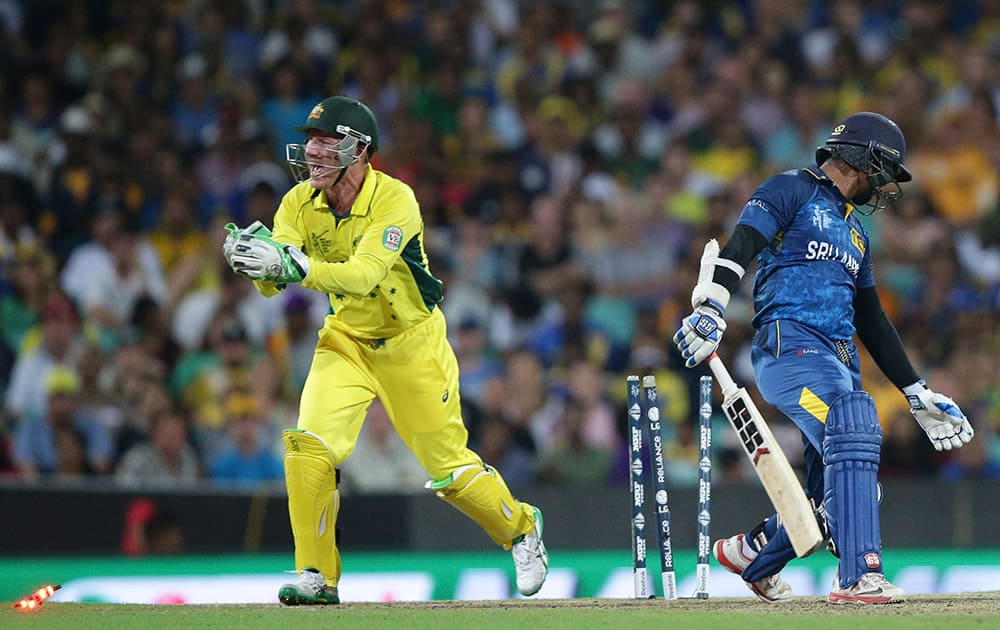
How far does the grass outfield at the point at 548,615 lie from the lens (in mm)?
5832

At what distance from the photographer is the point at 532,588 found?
7.70 meters

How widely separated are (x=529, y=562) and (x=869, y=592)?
189cm

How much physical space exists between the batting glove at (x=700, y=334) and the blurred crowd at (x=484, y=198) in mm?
4559

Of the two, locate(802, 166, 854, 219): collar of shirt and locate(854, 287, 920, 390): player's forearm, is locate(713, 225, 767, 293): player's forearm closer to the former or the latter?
locate(802, 166, 854, 219): collar of shirt

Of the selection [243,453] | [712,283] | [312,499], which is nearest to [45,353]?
[243,453]

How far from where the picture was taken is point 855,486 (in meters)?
6.37

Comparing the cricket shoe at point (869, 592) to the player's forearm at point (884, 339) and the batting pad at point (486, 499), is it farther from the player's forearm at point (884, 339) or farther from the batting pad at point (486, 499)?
the batting pad at point (486, 499)

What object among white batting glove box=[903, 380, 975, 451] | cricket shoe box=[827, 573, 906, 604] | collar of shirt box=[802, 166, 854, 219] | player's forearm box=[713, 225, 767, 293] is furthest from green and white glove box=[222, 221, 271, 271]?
white batting glove box=[903, 380, 975, 451]

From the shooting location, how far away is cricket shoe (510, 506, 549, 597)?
768cm

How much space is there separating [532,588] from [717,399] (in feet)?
13.7

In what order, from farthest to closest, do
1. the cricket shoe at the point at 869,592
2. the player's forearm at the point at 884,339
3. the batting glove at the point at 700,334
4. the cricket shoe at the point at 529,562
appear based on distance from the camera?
the cricket shoe at the point at 529,562
the player's forearm at the point at 884,339
the batting glove at the point at 700,334
the cricket shoe at the point at 869,592

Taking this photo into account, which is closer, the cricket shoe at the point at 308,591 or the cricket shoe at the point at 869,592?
the cricket shoe at the point at 869,592

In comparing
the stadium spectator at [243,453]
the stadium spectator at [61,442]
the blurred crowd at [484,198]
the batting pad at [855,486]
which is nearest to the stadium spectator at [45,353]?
the blurred crowd at [484,198]

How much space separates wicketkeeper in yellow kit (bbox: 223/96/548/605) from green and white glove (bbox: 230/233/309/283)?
11.8 inches
